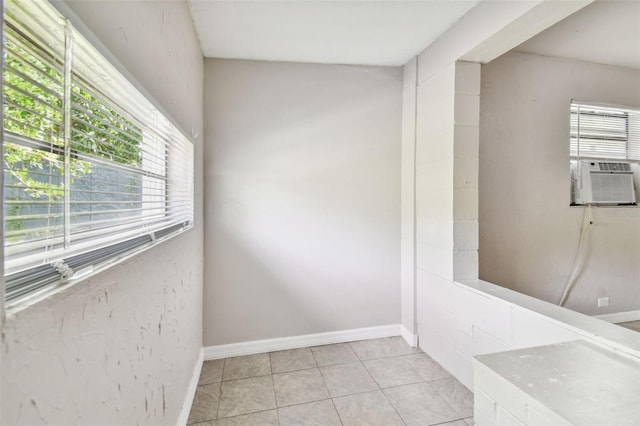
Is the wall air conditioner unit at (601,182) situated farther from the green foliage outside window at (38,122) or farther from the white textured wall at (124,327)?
the green foliage outside window at (38,122)

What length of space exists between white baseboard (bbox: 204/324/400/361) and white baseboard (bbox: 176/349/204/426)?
6.1 inches

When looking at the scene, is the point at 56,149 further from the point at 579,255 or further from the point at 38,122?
the point at 579,255

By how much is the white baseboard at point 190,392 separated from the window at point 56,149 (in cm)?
126

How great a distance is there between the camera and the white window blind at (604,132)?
2.74 metres

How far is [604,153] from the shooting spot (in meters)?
2.83

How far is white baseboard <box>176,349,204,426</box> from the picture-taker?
1606 mm

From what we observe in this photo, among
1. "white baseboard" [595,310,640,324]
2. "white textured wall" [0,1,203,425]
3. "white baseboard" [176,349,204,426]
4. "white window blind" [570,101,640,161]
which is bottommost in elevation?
"white baseboard" [176,349,204,426]

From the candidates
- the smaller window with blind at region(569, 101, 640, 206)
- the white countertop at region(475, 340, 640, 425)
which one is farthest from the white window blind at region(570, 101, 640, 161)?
the white countertop at region(475, 340, 640, 425)

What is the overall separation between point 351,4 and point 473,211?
5.29ft

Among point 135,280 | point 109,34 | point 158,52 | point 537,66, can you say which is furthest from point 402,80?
point 135,280

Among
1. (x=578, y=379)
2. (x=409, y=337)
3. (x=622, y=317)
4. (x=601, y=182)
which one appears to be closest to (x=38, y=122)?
(x=578, y=379)

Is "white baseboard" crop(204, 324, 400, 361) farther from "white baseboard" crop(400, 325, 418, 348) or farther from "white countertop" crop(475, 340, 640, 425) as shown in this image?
"white countertop" crop(475, 340, 640, 425)

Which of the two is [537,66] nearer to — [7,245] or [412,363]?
[412,363]

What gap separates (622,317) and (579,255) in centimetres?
84
